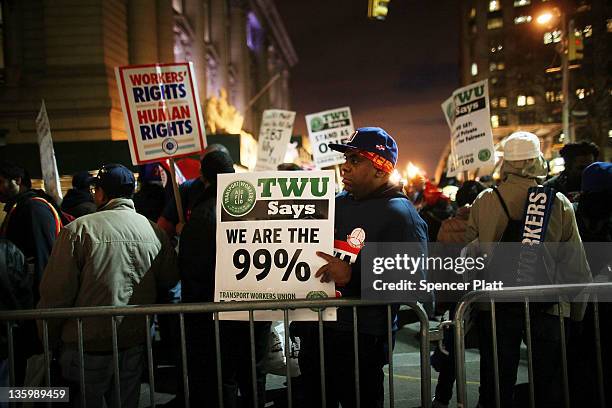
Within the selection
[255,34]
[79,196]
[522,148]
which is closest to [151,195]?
[79,196]

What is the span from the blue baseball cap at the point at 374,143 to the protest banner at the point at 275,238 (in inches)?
14.4

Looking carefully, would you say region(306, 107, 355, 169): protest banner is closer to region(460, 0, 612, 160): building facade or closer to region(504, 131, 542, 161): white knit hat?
region(504, 131, 542, 161): white knit hat

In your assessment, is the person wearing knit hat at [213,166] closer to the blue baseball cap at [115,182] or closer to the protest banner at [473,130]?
the blue baseball cap at [115,182]

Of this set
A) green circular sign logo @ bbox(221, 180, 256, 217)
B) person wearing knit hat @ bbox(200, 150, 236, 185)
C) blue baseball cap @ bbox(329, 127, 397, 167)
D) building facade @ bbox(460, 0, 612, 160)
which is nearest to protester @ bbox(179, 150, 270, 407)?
person wearing knit hat @ bbox(200, 150, 236, 185)

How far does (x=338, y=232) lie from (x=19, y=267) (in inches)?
86.1

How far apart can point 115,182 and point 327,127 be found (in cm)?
857

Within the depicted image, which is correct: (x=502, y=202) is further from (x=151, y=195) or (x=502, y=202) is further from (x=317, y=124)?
(x=317, y=124)

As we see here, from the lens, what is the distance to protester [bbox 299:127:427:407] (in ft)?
11.0

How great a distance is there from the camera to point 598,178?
14.1ft

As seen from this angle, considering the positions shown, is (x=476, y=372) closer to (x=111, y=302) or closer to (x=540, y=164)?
(x=540, y=164)

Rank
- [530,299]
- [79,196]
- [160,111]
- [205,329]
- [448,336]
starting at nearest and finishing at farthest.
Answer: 1. [530,299]
2. [205,329]
3. [448,336]
4. [160,111]
5. [79,196]

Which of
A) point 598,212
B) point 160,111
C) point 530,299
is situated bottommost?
point 530,299

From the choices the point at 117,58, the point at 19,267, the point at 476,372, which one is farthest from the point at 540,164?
the point at 117,58

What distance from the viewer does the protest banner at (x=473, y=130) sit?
9.24 m
